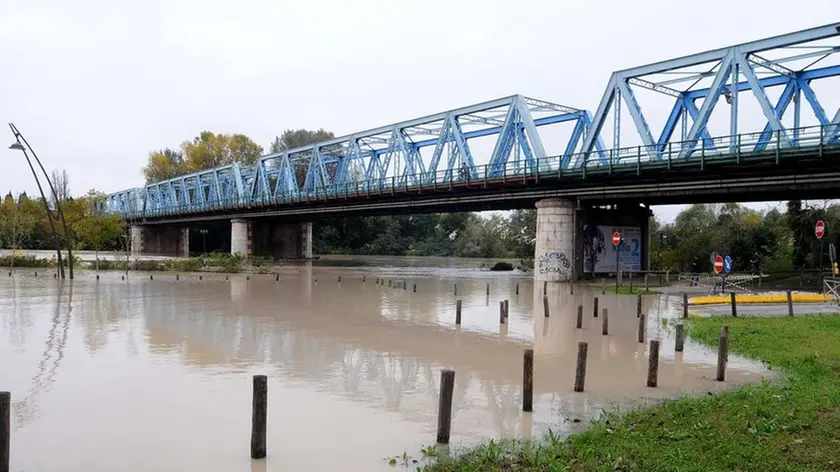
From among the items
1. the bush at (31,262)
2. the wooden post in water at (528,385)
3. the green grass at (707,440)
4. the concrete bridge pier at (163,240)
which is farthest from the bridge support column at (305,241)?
the green grass at (707,440)

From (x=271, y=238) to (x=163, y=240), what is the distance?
35706 millimetres

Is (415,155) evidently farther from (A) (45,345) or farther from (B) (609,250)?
(A) (45,345)

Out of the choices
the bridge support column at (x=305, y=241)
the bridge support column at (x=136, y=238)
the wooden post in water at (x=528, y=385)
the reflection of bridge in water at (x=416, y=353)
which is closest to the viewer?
the wooden post in water at (x=528, y=385)

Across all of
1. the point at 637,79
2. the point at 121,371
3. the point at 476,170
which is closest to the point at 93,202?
the point at 476,170

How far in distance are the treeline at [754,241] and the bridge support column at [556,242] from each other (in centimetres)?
1422

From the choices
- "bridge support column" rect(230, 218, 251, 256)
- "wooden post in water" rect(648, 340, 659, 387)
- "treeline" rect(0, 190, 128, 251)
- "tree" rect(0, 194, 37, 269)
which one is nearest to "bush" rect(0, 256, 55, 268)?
"treeline" rect(0, 190, 128, 251)

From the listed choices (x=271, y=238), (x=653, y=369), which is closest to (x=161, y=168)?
(x=271, y=238)

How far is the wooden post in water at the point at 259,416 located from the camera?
28.0ft

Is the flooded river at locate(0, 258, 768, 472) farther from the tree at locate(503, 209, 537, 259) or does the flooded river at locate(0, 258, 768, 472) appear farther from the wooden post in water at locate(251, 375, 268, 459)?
the tree at locate(503, 209, 537, 259)

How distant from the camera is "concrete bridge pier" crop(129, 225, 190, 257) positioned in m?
110

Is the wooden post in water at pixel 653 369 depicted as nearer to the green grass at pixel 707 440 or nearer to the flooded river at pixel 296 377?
the flooded river at pixel 296 377

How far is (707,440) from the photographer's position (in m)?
8.54

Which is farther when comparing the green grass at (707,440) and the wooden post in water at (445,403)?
the wooden post in water at (445,403)

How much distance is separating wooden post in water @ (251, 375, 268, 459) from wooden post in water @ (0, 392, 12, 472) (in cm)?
281
